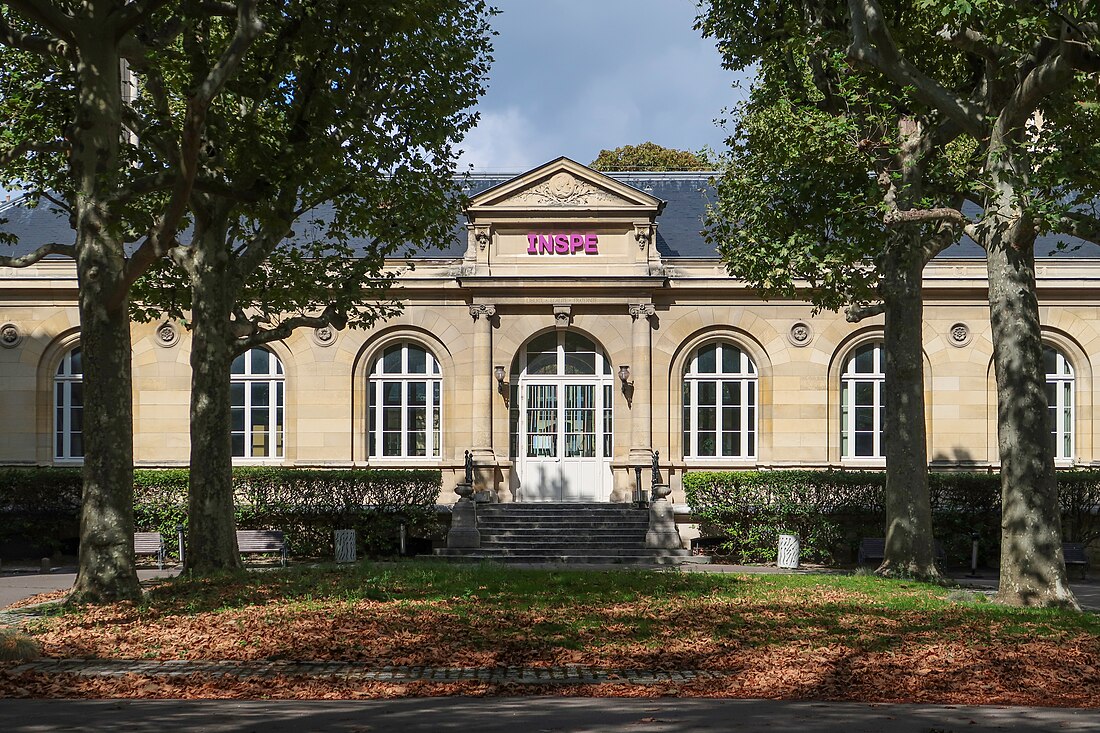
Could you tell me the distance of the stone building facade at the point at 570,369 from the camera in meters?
24.1

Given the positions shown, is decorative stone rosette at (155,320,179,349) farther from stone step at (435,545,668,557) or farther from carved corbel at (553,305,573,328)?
stone step at (435,545,668,557)

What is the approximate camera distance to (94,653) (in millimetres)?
9242

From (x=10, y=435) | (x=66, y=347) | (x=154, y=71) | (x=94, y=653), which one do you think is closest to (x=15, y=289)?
(x=66, y=347)

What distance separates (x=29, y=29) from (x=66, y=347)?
10759 millimetres

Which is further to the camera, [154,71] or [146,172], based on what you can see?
[146,172]

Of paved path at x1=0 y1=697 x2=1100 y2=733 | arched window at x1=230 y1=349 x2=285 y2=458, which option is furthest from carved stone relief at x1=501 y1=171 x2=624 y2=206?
paved path at x1=0 y1=697 x2=1100 y2=733

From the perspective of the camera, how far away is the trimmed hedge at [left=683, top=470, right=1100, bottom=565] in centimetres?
2042

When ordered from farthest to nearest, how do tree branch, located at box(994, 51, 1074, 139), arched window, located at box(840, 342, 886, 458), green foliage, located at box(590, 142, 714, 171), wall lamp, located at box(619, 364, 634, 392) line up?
green foliage, located at box(590, 142, 714, 171) < arched window, located at box(840, 342, 886, 458) < wall lamp, located at box(619, 364, 634, 392) < tree branch, located at box(994, 51, 1074, 139)

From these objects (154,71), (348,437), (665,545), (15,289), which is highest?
(154,71)

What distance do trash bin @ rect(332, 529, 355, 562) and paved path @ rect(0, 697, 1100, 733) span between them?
40.8 ft

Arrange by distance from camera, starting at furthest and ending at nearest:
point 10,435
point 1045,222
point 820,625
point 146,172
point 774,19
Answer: point 10,435, point 774,19, point 146,172, point 1045,222, point 820,625

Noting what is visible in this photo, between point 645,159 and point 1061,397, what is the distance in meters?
20.6

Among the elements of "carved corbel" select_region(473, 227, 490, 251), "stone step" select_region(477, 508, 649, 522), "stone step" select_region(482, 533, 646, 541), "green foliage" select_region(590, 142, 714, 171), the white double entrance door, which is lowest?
"stone step" select_region(482, 533, 646, 541)

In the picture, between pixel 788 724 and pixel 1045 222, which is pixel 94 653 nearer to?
pixel 788 724
